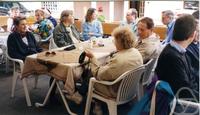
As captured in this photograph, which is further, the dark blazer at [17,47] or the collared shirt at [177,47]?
the dark blazer at [17,47]

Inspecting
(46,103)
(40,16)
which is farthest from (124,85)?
(40,16)

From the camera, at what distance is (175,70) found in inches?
82.7

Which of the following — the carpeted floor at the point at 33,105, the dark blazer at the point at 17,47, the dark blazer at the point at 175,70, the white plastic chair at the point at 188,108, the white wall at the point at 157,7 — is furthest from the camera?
the white wall at the point at 157,7

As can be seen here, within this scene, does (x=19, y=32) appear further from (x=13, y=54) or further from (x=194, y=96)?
(x=194, y=96)

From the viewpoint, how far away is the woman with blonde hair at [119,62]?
98.7 inches

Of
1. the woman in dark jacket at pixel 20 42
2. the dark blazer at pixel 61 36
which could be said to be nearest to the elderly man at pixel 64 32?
the dark blazer at pixel 61 36

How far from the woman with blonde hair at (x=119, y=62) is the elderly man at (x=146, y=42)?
369 mm

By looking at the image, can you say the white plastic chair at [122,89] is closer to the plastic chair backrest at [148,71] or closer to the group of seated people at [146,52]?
the group of seated people at [146,52]

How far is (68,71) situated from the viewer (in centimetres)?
277

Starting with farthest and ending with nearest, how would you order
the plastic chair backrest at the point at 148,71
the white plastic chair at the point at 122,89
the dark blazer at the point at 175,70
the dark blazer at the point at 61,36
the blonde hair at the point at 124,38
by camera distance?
1. the dark blazer at the point at 61,36
2. the plastic chair backrest at the point at 148,71
3. the blonde hair at the point at 124,38
4. the white plastic chair at the point at 122,89
5. the dark blazer at the point at 175,70

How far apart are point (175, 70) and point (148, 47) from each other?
0.92m

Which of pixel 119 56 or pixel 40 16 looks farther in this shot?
pixel 40 16

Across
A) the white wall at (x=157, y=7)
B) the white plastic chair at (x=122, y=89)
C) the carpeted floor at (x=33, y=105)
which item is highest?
the white wall at (x=157, y=7)

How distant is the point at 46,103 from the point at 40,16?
8.11 feet
